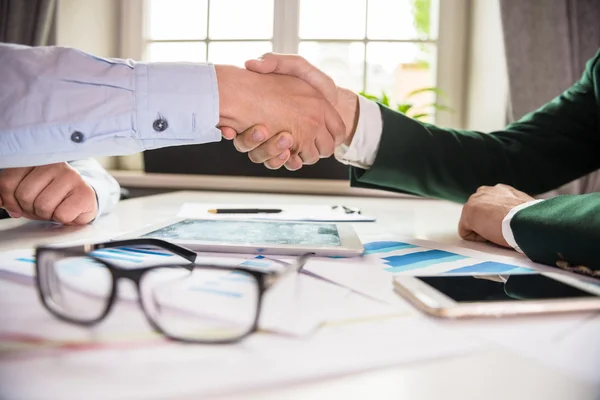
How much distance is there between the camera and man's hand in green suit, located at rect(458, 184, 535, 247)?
2.22 feet

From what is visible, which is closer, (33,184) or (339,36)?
(33,184)

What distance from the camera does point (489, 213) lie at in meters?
0.70

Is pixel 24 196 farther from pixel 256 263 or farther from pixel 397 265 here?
pixel 397 265

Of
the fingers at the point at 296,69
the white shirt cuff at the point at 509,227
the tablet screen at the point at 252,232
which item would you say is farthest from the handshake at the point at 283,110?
the white shirt cuff at the point at 509,227

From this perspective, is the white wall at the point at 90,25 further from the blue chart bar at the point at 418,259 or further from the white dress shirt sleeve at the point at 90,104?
the blue chart bar at the point at 418,259

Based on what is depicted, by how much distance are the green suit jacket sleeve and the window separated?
94cm

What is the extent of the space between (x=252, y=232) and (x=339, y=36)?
1.49 meters

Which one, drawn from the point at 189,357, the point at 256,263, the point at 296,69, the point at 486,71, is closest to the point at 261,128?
the point at 296,69

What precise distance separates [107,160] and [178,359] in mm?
1891

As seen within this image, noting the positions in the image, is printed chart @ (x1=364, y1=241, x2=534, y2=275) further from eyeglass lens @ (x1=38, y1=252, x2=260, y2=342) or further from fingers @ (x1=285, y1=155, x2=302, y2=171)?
fingers @ (x1=285, y1=155, x2=302, y2=171)

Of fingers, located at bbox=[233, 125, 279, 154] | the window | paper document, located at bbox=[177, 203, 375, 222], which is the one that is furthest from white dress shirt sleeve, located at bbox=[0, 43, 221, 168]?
the window

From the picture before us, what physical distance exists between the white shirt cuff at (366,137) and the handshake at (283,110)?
0.03 m

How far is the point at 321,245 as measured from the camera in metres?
0.59

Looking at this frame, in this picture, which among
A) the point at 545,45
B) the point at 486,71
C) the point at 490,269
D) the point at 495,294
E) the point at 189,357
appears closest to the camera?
the point at 189,357
